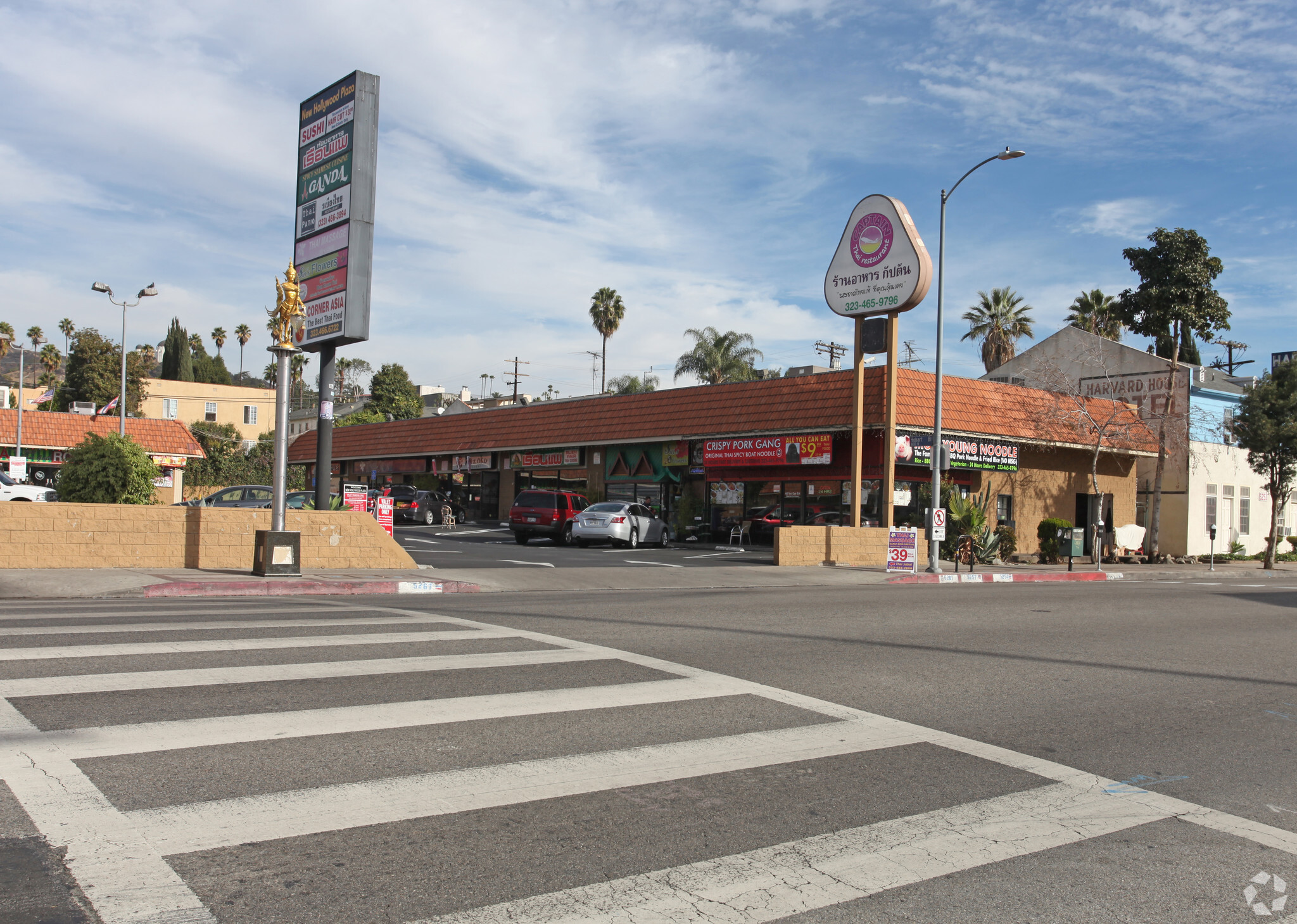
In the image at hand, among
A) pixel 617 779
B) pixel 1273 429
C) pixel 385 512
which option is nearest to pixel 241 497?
pixel 385 512

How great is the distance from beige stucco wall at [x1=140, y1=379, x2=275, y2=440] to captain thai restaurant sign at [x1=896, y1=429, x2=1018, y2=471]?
200 feet

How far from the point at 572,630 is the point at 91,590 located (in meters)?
6.92

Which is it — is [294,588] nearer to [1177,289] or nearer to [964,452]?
[964,452]

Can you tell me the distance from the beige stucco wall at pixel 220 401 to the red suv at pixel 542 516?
53.1m

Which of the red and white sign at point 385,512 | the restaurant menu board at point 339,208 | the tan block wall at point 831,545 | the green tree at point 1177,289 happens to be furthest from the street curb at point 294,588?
the green tree at point 1177,289

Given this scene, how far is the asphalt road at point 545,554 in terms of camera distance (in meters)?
21.2

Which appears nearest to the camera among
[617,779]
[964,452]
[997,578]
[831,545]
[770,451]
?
[617,779]

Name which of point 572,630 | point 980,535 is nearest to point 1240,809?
point 572,630

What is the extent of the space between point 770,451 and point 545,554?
8.73 meters

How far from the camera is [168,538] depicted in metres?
16.1

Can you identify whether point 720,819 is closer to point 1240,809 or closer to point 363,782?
point 363,782

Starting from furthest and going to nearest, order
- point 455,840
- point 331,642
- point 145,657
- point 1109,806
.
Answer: point 331,642, point 145,657, point 1109,806, point 455,840

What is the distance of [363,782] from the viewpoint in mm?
4785

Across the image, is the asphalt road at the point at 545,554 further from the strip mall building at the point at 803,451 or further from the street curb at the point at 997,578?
the street curb at the point at 997,578
